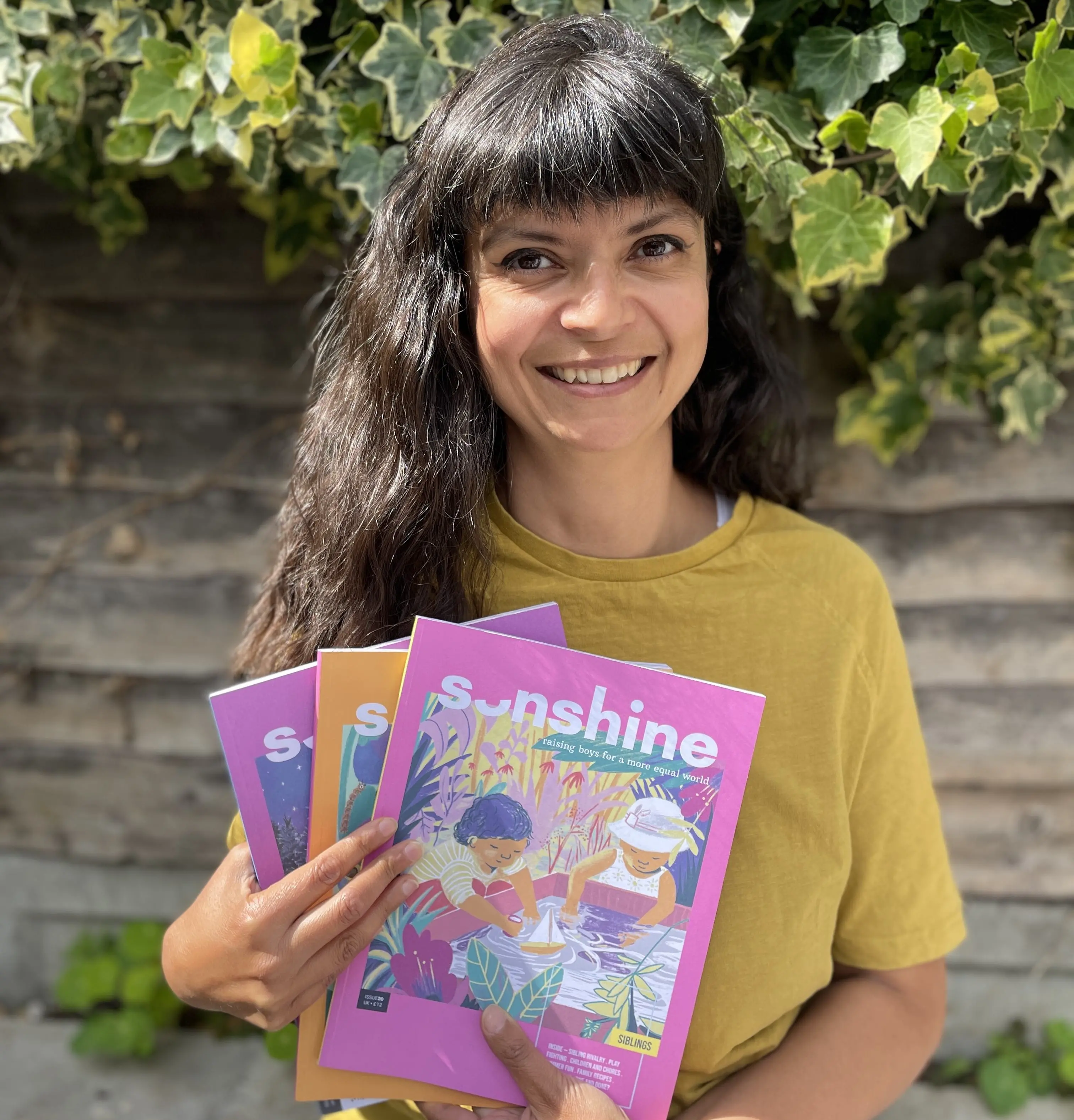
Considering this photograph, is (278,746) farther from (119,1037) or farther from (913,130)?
(119,1037)

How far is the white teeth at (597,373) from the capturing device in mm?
1063

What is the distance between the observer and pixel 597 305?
1011 millimetres

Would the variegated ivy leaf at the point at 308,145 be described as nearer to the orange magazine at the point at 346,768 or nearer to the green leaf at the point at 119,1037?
the orange magazine at the point at 346,768

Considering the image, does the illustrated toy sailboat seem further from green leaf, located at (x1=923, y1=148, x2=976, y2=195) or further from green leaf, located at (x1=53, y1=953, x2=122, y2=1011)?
green leaf, located at (x1=53, y1=953, x2=122, y2=1011)

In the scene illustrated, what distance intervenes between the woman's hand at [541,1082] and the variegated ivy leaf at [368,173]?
3.15 feet

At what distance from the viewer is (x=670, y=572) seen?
120cm

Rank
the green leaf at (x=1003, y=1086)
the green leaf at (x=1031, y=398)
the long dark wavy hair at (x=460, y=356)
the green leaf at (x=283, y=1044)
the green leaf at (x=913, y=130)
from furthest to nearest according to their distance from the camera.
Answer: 1. the green leaf at (x=1003, y=1086)
2. the green leaf at (x=283, y=1044)
3. the green leaf at (x=1031, y=398)
4. the green leaf at (x=913, y=130)
5. the long dark wavy hair at (x=460, y=356)

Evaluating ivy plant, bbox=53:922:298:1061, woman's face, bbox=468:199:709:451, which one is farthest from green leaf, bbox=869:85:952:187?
ivy plant, bbox=53:922:298:1061

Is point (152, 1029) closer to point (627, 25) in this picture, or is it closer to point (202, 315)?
point (202, 315)

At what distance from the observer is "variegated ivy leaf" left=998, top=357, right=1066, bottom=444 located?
165 centimetres

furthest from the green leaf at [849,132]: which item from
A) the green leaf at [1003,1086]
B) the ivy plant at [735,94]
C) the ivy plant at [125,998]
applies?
the ivy plant at [125,998]

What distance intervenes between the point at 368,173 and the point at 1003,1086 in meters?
2.08

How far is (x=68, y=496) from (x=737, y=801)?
1628 millimetres

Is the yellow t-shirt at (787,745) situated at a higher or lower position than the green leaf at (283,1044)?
higher
